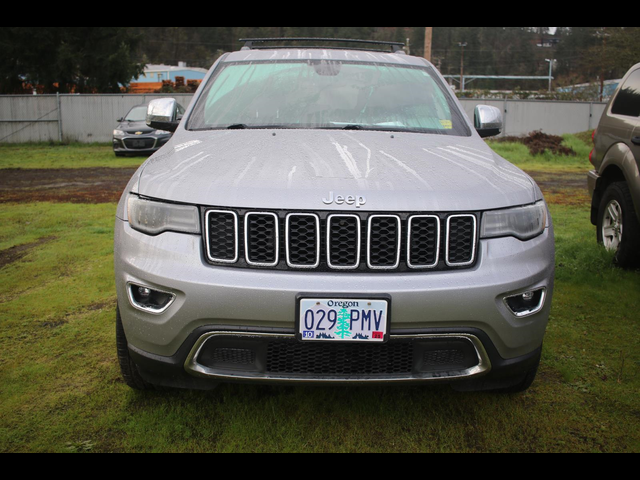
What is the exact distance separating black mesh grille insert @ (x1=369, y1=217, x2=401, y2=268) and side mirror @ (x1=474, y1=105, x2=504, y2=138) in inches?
67.2

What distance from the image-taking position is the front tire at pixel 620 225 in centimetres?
478

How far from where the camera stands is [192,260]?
227 cm

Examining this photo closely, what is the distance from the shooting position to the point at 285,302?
7.13ft

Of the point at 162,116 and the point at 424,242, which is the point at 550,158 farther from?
the point at 424,242

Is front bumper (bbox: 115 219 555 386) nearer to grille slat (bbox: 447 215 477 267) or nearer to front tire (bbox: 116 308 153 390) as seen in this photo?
grille slat (bbox: 447 215 477 267)

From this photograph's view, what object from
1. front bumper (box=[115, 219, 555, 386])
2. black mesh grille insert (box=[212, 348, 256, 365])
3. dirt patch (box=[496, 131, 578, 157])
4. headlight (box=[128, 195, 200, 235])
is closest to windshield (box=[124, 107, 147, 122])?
dirt patch (box=[496, 131, 578, 157])

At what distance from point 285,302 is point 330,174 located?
23.2 inches

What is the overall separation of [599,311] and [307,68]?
8.89 ft

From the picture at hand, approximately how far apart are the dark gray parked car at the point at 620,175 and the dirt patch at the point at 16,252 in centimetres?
542

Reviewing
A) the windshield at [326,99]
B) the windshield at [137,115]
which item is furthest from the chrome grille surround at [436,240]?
the windshield at [137,115]

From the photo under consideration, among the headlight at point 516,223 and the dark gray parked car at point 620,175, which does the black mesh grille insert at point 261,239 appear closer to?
the headlight at point 516,223

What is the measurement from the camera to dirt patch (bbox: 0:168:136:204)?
29.7ft

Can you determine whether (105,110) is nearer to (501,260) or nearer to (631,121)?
(631,121)

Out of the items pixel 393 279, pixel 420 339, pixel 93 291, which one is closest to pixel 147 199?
pixel 393 279
